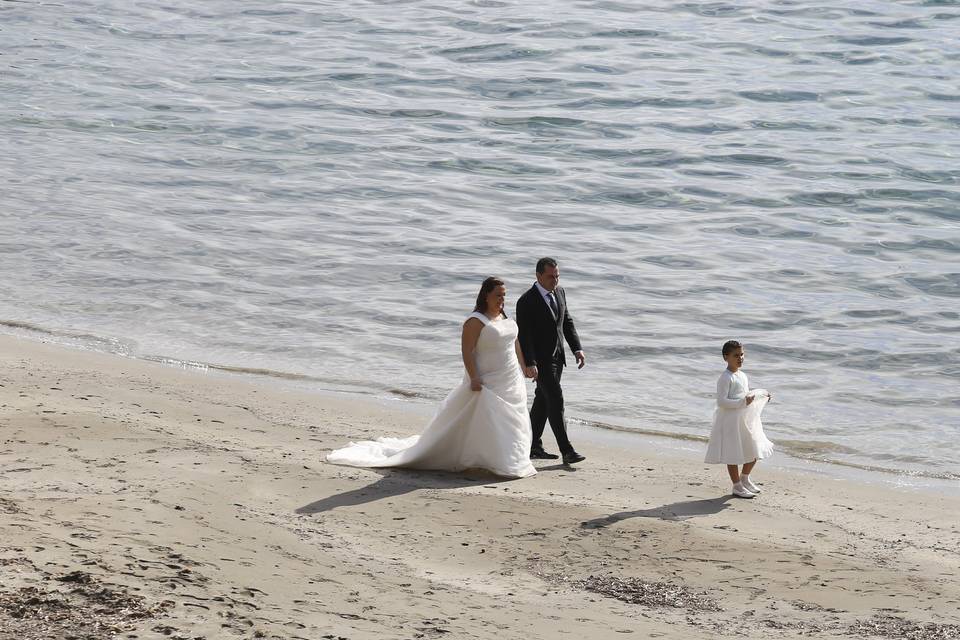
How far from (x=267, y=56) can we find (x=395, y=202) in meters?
14.4

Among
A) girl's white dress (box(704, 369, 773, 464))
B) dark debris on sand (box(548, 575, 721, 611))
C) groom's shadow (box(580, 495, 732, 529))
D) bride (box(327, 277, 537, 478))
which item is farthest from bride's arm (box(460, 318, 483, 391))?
dark debris on sand (box(548, 575, 721, 611))

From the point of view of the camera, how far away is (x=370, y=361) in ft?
47.4

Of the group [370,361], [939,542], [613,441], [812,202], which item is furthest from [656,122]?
[939,542]

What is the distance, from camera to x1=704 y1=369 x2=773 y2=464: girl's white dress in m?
9.62

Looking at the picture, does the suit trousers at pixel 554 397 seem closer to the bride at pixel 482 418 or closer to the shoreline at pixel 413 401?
the bride at pixel 482 418

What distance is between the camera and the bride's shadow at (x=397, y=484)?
9031 mm

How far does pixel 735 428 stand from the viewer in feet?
31.7

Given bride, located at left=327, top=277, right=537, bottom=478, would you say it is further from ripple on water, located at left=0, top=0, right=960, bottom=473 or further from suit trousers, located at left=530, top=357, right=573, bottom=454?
ripple on water, located at left=0, top=0, right=960, bottom=473

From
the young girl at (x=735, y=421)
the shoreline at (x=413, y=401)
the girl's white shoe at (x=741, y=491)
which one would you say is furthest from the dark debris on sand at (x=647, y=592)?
the shoreline at (x=413, y=401)

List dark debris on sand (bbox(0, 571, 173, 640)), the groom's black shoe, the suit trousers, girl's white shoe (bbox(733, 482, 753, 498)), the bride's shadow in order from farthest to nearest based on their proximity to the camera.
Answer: the groom's black shoe < the suit trousers < girl's white shoe (bbox(733, 482, 753, 498)) < the bride's shadow < dark debris on sand (bbox(0, 571, 173, 640))

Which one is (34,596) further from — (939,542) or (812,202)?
(812,202)

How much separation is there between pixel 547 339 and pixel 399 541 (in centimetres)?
272

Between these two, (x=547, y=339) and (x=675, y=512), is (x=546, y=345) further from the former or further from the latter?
(x=675, y=512)

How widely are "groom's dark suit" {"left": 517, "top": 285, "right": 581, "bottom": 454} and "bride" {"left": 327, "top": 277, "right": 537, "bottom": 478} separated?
0.98ft
